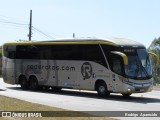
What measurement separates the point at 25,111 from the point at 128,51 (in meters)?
9.67

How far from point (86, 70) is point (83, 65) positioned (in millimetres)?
380

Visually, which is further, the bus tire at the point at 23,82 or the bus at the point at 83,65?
the bus tire at the point at 23,82

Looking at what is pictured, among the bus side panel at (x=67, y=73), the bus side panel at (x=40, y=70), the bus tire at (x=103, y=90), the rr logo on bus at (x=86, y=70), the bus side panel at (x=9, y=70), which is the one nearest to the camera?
the bus tire at (x=103, y=90)

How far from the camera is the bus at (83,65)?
73.7 ft

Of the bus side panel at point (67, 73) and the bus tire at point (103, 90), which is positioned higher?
the bus side panel at point (67, 73)

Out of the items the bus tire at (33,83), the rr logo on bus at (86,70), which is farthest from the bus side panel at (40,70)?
the rr logo on bus at (86,70)

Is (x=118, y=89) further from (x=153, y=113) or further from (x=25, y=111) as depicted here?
(x=25, y=111)

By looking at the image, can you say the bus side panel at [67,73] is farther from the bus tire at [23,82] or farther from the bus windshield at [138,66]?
the bus windshield at [138,66]

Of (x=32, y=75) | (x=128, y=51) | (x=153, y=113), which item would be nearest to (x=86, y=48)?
(x=128, y=51)

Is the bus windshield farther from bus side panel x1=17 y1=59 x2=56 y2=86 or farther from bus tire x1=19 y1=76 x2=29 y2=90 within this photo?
bus tire x1=19 y1=76 x2=29 y2=90

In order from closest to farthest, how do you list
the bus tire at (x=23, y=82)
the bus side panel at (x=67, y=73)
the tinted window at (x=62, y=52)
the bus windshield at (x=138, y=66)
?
the bus windshield at (x=138, y=66)
the tinted window at (x=62, y=52)
the bus side panel at (x=67, y=73)
the bus tire at (x=23, y=82)

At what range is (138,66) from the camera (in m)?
22.6

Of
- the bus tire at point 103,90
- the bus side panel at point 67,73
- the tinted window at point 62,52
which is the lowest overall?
the bus tire at point 103,90

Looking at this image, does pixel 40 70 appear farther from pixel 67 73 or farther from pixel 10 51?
pixel 10 51
